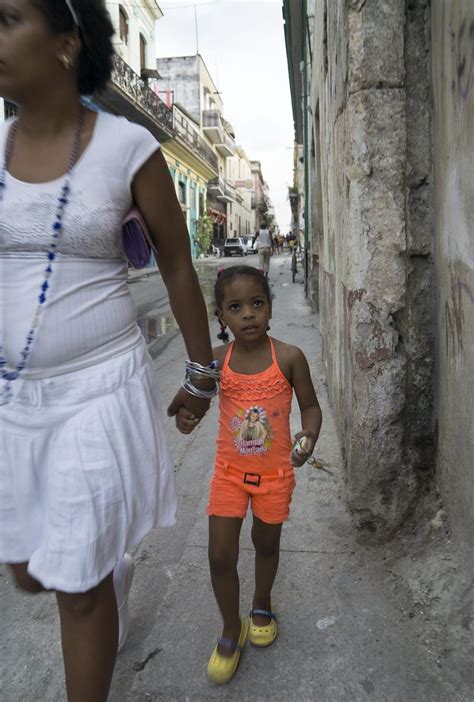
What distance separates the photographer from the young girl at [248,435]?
1.88m

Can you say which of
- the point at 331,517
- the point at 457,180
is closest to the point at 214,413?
the point at 331,517

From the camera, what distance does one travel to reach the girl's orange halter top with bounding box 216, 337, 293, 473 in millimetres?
1915

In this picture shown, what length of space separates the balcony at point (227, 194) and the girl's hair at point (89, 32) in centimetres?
4468

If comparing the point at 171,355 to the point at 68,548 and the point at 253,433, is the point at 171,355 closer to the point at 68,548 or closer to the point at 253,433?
the point at 253,433

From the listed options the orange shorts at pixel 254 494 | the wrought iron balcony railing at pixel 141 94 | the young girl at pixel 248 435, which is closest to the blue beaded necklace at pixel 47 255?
the young girl at pixel 248 435

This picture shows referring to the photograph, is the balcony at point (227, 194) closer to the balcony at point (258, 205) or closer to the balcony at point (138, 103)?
the balcony at point (138, 103)

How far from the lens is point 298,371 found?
1.93 metres

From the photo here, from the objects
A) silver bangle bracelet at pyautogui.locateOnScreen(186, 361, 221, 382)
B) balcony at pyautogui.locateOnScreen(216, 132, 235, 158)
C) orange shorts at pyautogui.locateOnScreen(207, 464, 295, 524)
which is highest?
balcony at pyautogui.locateOnScreen(216, 132, 235, 158)

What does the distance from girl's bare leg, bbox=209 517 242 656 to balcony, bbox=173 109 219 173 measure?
27.0 m

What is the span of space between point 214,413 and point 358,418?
2268mm

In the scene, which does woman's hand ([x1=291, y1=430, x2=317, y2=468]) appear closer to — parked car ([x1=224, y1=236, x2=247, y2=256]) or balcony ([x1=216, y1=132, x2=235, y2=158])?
parked car ([x1=224, y1=236, x2=247, y2=256])

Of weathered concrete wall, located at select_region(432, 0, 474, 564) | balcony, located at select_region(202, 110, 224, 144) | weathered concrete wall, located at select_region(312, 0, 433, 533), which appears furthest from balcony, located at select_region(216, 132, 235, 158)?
weathered concrete wall, located at select_region(432, 0, 474, 564)

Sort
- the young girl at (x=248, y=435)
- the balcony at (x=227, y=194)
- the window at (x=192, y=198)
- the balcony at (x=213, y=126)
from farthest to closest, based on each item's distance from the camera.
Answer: the balcony at (x=227, y=194), the balcony at (x=213, y=126), the window at (x=192, y=198), the young girl at (x=248, y=435)

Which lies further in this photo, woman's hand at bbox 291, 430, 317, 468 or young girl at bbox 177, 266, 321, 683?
young girl at bbox 177, 266, 321, 683
